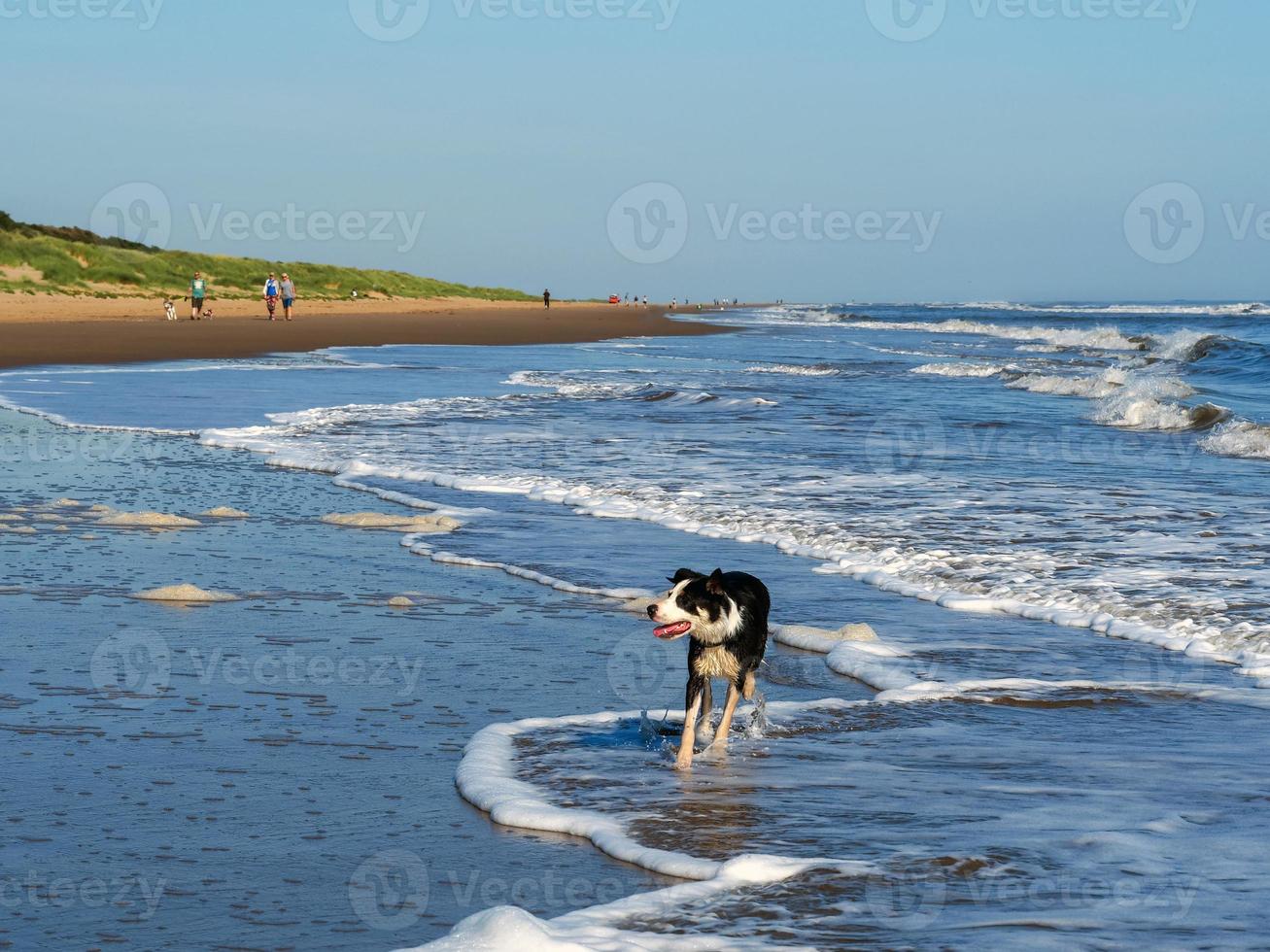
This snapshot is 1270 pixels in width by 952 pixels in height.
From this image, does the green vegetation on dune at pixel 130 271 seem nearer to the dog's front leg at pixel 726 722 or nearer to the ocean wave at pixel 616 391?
the ocean wave at pixel 616 391

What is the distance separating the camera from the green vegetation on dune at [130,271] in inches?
2400

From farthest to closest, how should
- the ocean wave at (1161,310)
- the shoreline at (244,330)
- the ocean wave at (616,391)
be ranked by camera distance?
the ocean wave at (1161,310) → the shoreline at (244,330) → the ocean wave at (616,391)

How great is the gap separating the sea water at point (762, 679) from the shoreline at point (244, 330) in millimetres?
15273

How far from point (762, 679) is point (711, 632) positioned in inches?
57.2

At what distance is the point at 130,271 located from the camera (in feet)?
219

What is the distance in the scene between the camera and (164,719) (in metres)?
5.94

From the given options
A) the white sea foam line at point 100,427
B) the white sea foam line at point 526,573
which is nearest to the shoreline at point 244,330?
the white sea foam line at point 100,427

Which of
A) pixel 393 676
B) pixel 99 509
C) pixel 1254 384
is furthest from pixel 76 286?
pixel 393 676

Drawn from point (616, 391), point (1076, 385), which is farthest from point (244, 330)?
point (1076, 385)

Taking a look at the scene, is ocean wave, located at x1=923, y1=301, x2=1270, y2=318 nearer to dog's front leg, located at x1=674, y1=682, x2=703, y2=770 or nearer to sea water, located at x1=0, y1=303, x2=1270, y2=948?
→ sea water, located at x1=0, y1=303, x2=1270, y2=948

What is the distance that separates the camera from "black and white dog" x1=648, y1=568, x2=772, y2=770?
5906 millimetres

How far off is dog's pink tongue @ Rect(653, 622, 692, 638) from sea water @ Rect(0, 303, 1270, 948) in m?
0.54

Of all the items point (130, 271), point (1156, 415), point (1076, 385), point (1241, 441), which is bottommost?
point (1241, 441)

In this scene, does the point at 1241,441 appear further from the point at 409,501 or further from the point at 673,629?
the point at 673,629
